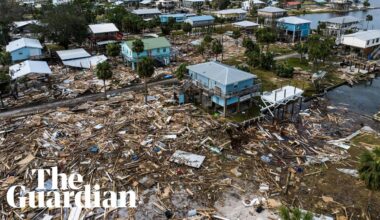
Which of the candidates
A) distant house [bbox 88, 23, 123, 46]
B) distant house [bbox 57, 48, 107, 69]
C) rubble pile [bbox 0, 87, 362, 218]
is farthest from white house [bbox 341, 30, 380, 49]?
distant house [bbox 88, 23, 123, 46]

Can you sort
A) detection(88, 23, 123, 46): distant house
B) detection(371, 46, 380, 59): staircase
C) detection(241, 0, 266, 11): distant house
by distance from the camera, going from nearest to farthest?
detection(371, 46, 380, 59): staircase, detection(88, 23, 123, 46): distant house, detection(241, 0, 266, 11): distant house

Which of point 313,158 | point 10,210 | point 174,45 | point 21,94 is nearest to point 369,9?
point 174,45

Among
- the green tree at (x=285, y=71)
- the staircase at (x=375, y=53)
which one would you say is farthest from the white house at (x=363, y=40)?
the green tree at (x=285, y=71)

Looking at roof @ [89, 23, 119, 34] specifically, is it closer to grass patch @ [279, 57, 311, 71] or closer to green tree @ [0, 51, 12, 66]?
green tree @ [0, 51, 12, 66]

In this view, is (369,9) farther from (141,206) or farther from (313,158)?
(141,206)

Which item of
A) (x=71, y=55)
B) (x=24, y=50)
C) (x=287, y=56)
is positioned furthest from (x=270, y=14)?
(x=24, y=50)

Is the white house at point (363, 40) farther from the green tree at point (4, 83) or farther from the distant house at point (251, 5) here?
the distant house at point (251, 5)

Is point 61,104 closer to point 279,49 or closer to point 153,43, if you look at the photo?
point 153,43
